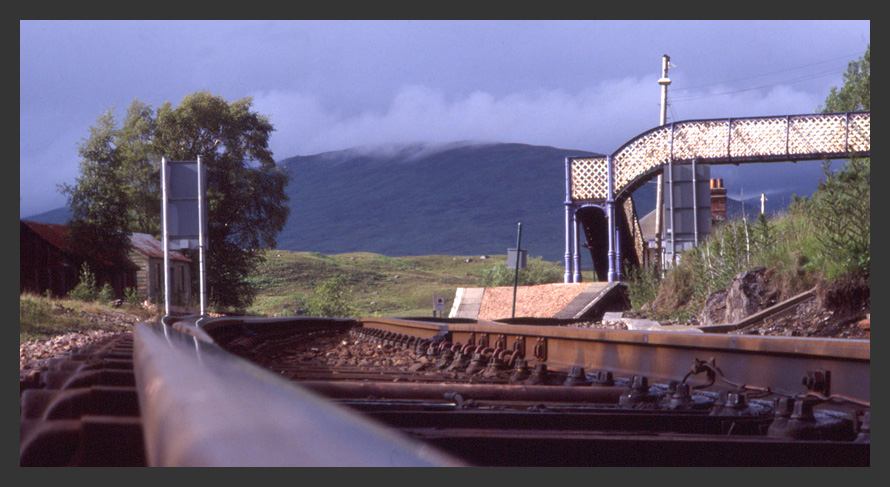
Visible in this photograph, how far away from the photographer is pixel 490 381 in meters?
4.32

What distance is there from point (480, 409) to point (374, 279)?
90.6m

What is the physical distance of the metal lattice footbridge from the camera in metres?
23.5

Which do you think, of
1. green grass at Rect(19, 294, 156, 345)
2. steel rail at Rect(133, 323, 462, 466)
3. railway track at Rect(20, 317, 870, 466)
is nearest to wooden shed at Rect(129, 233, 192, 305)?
green grass at Rect(19, 294, 156, 345)

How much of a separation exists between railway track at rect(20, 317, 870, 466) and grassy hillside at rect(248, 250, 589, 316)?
57553mm

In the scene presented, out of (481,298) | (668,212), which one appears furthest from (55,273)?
(668,212)

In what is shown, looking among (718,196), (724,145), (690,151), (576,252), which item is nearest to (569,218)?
(576,252)

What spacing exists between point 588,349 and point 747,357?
5.14ft

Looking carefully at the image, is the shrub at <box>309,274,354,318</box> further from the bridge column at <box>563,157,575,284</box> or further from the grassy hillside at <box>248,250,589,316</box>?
the grassy hillside at <box>248,250,589,316</box>

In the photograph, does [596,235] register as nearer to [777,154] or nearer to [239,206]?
[777,154]

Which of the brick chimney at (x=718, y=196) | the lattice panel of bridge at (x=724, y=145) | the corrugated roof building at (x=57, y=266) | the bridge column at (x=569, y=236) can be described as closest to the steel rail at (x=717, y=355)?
the lattice panel of bridge at (x=724, y=145)

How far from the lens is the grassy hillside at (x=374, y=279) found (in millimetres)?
72250

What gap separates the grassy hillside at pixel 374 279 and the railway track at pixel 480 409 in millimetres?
57553

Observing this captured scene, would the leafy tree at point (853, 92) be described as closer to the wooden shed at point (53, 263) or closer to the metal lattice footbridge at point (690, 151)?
the metal lattice footbridge at point (690, 151)

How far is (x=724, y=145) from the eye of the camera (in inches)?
964
